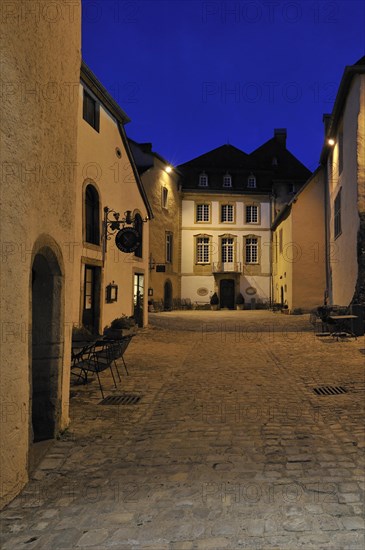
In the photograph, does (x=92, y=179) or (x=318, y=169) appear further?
(x=318, y=169)

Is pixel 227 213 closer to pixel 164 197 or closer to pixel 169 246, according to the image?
pixel 169 246

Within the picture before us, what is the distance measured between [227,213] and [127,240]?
24.1m

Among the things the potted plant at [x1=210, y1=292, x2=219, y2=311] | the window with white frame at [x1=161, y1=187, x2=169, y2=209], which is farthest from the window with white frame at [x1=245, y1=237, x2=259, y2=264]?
the window with white frame at [x1=161, y1=187, x2=169, y2=209]

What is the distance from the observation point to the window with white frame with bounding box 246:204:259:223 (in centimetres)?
3638

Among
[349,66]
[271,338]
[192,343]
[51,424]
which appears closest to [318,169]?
[349,66]

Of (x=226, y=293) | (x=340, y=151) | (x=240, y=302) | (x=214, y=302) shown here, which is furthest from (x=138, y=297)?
(x=226, y=293)

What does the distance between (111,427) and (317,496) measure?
2720 mm

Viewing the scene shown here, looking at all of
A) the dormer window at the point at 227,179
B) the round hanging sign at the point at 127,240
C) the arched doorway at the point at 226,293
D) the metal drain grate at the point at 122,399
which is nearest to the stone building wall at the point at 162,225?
the arched doorway at the point at 226,293

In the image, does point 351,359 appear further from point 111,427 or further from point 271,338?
point 111,427

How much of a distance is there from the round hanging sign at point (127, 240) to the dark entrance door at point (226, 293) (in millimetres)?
22859

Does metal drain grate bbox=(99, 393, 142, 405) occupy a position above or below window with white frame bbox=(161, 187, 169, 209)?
below

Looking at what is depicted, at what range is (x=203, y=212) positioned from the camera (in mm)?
36031

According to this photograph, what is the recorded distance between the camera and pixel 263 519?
3102mm

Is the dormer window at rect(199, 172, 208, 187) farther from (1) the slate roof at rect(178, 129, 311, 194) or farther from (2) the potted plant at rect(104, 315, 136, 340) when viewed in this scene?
(2) the potted plant at rect(104, 315, 136, 340)
